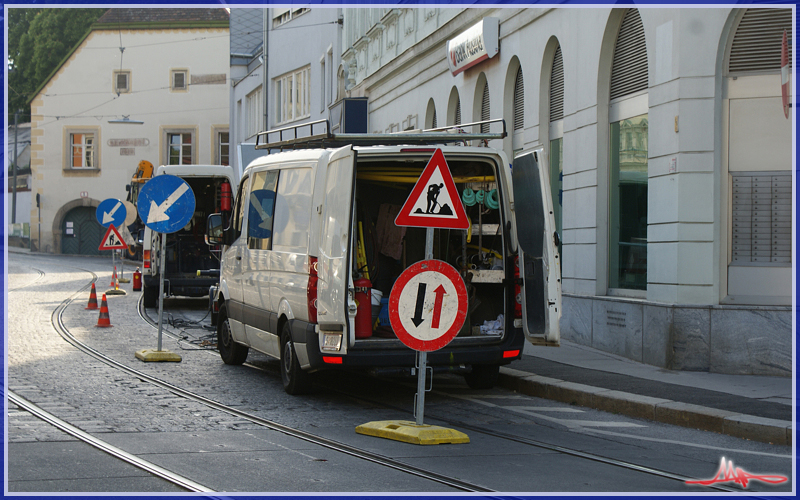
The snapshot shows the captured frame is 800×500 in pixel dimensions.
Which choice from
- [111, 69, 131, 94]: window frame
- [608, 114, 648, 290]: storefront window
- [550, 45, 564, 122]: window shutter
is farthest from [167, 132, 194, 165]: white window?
[608, 114, 648, 290]: storefront window

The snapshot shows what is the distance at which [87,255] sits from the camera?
56.5 meters

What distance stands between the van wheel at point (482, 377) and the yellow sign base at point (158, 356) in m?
3.99

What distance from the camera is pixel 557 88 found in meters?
15.9

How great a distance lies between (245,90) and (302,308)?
127 feet

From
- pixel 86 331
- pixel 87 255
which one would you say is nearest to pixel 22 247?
pixel 87 255

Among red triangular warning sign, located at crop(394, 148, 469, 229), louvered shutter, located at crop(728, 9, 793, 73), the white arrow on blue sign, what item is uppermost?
louvered shutter, located at crop(728, 9, 793, 73)

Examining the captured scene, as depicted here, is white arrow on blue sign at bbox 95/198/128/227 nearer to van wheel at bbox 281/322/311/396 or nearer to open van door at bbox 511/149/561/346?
van wheel at bbox 281/322/311/396

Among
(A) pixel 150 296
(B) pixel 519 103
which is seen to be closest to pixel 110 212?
(A) pixel 150 296

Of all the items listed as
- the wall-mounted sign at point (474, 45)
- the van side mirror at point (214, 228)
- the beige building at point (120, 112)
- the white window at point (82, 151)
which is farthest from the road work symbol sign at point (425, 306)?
the white window at point (82, 151)

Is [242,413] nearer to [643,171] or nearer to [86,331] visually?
[643,171]

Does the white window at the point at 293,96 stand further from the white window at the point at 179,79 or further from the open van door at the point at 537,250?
the open van door at the point at 537,250

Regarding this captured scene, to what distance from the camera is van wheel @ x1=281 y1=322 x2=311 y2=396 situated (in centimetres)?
981

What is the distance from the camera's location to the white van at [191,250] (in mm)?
20672

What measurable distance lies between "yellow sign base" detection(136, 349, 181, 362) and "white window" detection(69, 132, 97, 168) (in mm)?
45634
